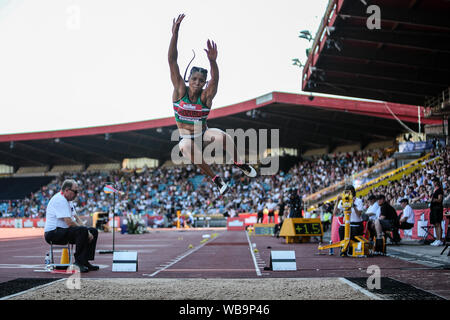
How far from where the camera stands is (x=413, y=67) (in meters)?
19.3

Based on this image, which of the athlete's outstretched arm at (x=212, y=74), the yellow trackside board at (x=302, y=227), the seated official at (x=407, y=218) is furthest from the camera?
the yellow trackside board at (x=302, y=227)

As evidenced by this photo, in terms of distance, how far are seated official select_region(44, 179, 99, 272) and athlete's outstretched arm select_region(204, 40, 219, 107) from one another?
3602mm

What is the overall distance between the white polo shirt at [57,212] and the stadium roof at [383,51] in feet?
36.0

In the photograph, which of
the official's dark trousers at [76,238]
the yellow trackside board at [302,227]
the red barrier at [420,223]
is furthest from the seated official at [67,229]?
the red barrier at [420,223]

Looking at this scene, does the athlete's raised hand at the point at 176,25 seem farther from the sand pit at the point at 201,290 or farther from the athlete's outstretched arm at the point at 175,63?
the sand pit at the point at 201,290

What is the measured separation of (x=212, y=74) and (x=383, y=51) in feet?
46.8

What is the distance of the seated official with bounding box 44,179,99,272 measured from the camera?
8.21 meters

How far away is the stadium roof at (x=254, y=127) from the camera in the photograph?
3052 cm

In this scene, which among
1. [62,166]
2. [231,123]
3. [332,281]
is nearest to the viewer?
[332,281]

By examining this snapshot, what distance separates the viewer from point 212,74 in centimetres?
599

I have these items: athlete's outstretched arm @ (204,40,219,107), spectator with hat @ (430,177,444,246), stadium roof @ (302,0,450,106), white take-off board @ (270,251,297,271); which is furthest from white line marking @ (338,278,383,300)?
stadium roof @ (302,0,450,106)
